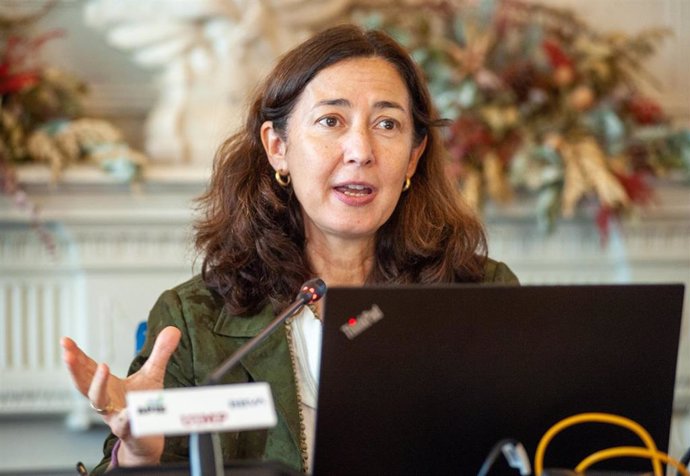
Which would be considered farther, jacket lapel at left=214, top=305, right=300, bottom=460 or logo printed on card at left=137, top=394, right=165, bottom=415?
jacket lapel at left=214, top=305, right=300, bottom=460

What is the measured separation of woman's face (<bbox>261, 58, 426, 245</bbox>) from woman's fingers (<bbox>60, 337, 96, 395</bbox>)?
537 mm

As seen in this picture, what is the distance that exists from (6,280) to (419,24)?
138cm

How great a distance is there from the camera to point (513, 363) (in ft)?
4.00

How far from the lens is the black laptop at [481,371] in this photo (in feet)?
3.86

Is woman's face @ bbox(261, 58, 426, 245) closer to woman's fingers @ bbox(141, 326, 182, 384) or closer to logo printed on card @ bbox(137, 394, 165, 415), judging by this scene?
woman's fingers @ bbox(141, 326, 182, 384)

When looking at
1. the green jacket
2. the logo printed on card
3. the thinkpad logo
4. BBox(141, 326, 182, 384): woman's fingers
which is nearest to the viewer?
the logo printed on card

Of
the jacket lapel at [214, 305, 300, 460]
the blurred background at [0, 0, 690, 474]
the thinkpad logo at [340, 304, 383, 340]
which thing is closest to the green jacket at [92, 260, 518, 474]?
the jacket lapel at [214, 305, 300, 460]

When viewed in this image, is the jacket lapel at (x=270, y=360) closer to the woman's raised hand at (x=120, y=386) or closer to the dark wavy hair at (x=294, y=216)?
the dark wavy hair at (x=294, y=216)

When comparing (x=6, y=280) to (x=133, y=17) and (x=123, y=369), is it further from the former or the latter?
(x=133, y=17)

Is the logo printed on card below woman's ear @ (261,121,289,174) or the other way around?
below

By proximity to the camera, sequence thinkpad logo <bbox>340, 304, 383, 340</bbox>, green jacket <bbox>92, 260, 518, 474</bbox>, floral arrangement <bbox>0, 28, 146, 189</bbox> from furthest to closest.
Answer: floral arrangement <bbox>0, 28, 146, 189</bbox> < green jacket <bbox>92, 260, 518, 474</bbox> < thinkpad logo <bbox>340, 304, 383, 340</bbox>

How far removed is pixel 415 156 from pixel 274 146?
0.26 meters

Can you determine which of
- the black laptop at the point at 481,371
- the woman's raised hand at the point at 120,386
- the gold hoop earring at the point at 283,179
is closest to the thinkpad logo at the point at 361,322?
the black laptop at the point at 481,371

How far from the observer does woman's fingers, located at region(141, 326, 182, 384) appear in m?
1.42
